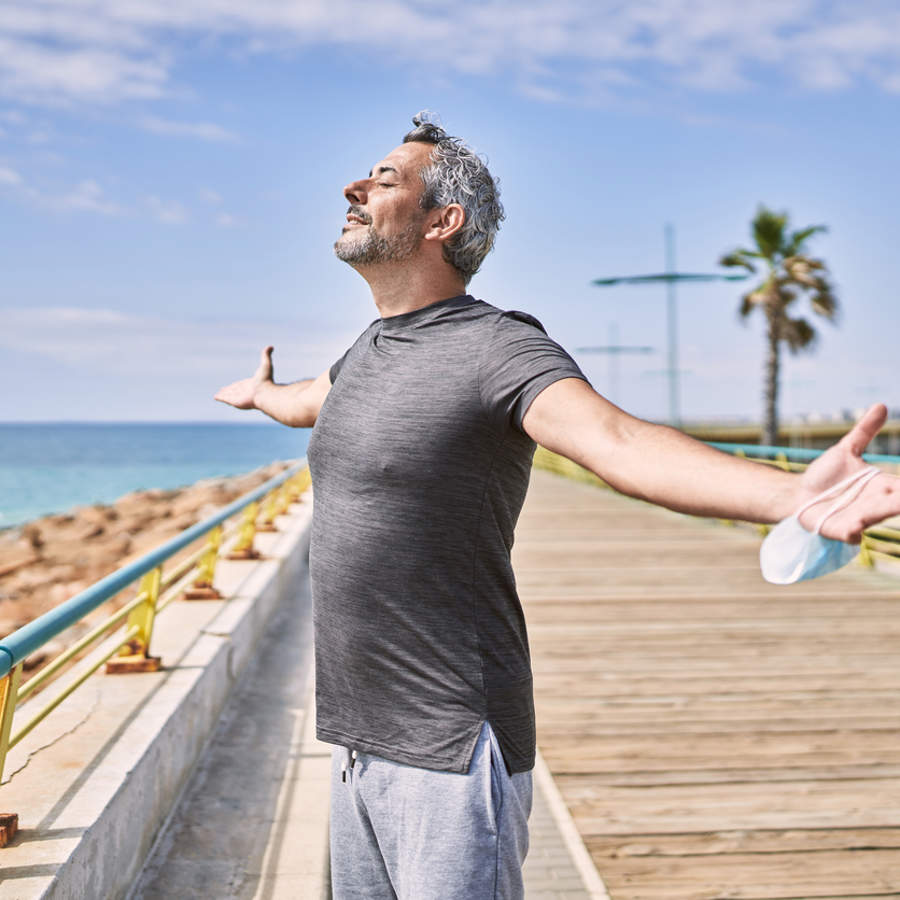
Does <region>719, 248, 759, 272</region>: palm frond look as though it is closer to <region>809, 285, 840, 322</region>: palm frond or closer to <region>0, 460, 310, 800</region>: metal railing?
<region>809, 285, 840, 322</region>: palm frond

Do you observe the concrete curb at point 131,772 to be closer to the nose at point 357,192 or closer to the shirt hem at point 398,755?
the shirt hem at point 398,755

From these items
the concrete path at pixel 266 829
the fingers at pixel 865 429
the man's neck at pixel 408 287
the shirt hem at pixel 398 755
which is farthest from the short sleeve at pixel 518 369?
the concrete path at pixel 266 829

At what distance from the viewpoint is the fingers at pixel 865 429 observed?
43.1 inches

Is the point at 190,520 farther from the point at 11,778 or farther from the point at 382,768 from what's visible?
the point at 382,768

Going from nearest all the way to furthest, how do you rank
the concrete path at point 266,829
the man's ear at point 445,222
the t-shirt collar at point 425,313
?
the t-shirt collar at point 425,313, the man's ear at point 445,222, the concrete path at point 266,829

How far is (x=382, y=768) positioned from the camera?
1757 mm

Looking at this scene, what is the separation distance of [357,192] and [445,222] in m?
0.20

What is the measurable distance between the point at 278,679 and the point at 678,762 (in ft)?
8.18

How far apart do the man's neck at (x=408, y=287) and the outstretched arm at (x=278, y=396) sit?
14.2 inches

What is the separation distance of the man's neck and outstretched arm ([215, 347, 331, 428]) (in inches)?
14.2

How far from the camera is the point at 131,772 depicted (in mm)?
3100

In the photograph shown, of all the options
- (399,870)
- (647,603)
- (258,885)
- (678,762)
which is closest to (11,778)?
(258,885)

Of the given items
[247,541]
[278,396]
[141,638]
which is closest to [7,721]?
[278,396]

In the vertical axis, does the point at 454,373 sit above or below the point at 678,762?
above
